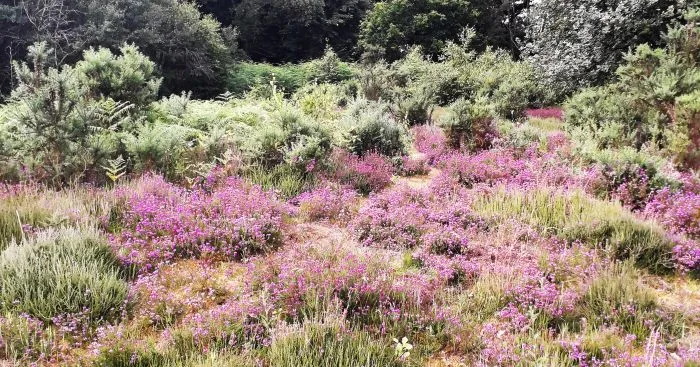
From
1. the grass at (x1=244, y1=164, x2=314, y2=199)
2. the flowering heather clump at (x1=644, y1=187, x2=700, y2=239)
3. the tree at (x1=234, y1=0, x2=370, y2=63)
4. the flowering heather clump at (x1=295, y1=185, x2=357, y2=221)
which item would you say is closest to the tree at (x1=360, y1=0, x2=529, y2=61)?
the tree at (x1=234, y1=0, x2=370, y2=63)

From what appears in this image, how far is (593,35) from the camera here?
15.7m

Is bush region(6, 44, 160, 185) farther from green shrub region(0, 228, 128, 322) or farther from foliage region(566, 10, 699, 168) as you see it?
foliage region(566, 10, 699, 168)

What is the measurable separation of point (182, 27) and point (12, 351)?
22942 mm

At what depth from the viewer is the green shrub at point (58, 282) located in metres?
3.44

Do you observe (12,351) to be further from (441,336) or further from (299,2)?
(299,2)

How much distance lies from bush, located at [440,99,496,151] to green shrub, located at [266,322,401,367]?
684 cm

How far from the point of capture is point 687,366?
2.84m

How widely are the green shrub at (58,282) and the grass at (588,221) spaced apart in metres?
4.14

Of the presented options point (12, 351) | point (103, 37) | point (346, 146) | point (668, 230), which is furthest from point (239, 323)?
point (103, 37)

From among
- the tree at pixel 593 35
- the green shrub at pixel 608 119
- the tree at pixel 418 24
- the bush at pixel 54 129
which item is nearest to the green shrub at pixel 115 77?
the bush at pixel 54 129

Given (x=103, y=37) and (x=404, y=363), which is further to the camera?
(x=103, y=37)

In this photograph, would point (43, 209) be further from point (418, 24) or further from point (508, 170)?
point (418, 24)

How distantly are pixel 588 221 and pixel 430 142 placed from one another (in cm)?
530

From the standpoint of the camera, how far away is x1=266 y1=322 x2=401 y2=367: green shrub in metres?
3.02
